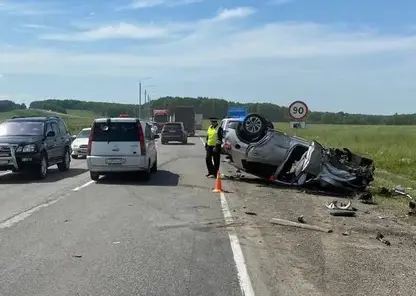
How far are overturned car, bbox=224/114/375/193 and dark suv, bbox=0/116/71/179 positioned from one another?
5.97 m

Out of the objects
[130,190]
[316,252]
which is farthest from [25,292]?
[130,190]

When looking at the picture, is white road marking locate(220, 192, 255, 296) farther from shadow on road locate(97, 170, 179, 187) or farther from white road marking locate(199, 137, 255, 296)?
shadow on road locate(97, 170, 179, 187)

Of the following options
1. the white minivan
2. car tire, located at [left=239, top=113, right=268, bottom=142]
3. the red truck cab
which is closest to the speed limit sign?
car tire, located at [left=239, top=113, right=268, bottom=142]

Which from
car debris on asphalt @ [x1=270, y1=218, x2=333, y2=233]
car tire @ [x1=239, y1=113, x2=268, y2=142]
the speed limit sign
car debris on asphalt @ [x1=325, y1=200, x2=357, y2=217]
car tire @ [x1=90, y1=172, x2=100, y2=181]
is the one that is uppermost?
the speed limit sign

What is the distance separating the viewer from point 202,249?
8.54m

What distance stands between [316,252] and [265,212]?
396 cm

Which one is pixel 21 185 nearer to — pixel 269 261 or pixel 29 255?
pixel 29 255

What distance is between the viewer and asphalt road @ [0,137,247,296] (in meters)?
6.61

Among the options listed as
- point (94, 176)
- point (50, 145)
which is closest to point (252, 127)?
point (94, 176)

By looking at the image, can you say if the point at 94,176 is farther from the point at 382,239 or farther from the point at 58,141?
the point at 382,239

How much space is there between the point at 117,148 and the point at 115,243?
968 centimetres

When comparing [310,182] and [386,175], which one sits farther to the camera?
[386,175]

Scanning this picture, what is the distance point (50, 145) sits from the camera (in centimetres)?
2064

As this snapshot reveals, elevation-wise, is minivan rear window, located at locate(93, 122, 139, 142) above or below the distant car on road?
above
